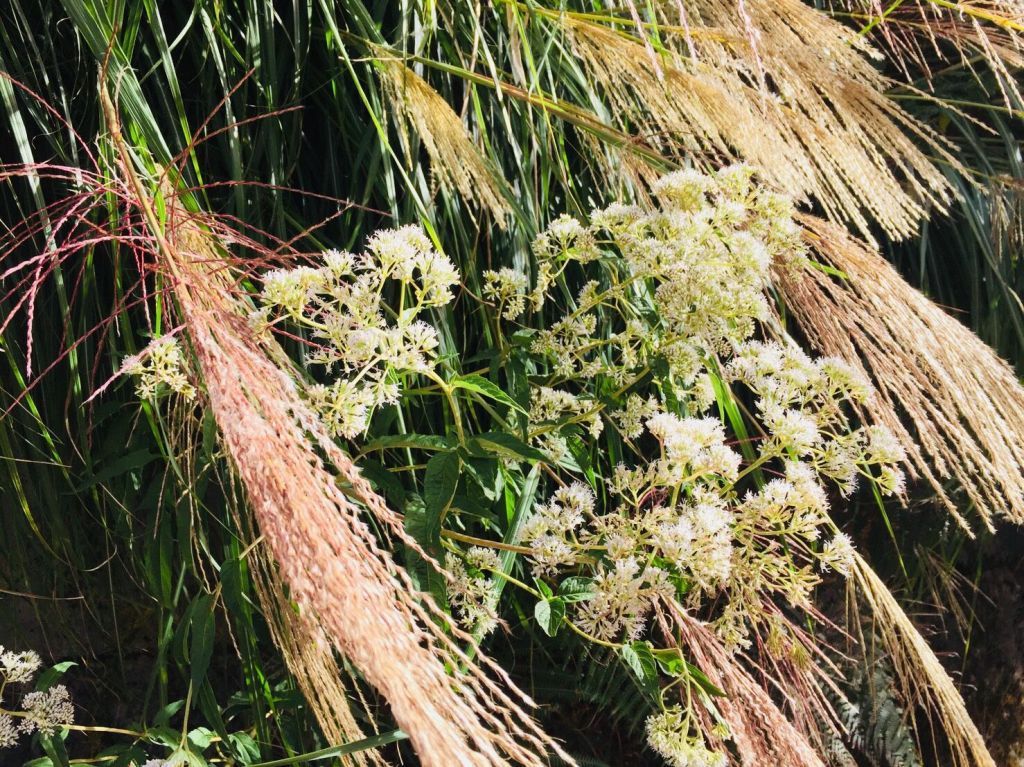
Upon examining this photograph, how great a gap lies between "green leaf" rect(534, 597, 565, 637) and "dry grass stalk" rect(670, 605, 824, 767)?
0.11m

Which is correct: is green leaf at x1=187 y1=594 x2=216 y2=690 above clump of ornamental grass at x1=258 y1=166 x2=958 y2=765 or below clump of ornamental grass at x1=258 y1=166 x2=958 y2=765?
below

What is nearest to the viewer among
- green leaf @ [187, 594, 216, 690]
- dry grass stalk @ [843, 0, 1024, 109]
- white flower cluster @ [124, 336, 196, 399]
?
white flower cluster @ [124, 336, 196, 399]

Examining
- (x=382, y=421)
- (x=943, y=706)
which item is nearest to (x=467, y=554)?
(x=382, y=421)

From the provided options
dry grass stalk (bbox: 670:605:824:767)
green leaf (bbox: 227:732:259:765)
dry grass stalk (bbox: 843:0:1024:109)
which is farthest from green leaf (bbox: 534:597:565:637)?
dry grass stalk (bbox: 843:0:1024:109)

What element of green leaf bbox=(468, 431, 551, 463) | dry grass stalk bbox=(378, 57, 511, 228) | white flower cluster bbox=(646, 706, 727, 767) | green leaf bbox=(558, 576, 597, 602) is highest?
dry grass stalk bbox=(378, 57, 511, 228)

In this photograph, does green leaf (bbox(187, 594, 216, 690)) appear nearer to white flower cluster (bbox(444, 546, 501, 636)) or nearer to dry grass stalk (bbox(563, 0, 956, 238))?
white flower cluster (bbox(444, 546, 501, 636))

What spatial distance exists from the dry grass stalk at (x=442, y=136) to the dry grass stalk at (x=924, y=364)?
0.37 metres

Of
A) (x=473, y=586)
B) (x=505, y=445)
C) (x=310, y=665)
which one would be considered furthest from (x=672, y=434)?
(x=310, y=665)

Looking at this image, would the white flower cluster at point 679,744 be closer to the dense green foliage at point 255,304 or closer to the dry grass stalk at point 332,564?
the dense green foliage at point 255,304

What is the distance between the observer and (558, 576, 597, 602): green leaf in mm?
1004

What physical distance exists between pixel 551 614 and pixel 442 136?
Result: 55 cm

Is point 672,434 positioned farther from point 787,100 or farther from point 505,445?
point 787,100

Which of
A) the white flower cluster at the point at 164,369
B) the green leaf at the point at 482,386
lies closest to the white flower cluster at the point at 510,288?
the green leaf at the point at 482,386

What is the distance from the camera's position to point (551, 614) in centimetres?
99
